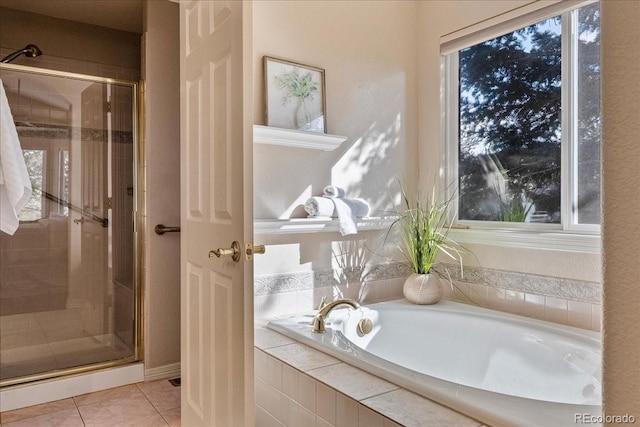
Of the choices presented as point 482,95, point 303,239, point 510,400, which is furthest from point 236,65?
point 482,95

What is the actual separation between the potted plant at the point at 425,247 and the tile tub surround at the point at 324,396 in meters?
0.89

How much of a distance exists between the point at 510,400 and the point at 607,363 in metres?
0.89

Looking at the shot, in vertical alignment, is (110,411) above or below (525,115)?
below

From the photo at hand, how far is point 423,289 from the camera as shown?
99.4 inches

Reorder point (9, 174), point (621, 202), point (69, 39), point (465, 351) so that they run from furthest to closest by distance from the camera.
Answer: point (69, 39) < point (465, 351) < point (9, 174) < point (621, 202)

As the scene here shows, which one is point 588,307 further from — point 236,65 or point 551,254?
point 236,65

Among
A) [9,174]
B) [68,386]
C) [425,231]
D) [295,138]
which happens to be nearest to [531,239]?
[425,231]

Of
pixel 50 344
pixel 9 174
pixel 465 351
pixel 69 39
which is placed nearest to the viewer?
pixel 9 174

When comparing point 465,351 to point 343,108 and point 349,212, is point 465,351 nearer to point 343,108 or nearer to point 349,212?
point 349,212

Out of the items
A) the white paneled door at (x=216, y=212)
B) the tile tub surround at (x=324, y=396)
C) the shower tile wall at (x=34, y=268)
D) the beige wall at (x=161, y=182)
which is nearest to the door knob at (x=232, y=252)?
the white paneled door at (x=216, y=212)

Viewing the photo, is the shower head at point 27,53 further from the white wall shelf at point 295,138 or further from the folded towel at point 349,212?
the folded towel at point 349,212

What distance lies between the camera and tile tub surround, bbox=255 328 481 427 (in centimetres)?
126

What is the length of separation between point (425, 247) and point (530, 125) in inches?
33.3

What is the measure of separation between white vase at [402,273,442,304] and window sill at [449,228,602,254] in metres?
0.31
